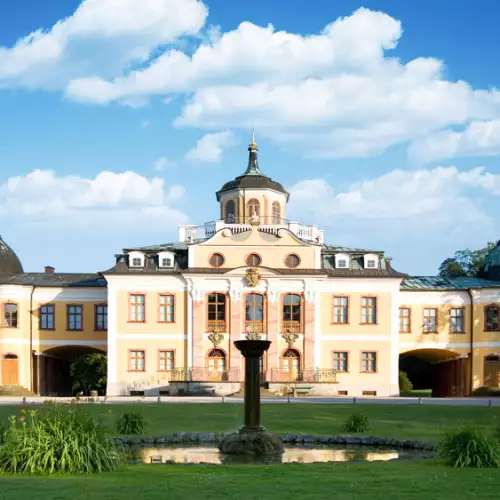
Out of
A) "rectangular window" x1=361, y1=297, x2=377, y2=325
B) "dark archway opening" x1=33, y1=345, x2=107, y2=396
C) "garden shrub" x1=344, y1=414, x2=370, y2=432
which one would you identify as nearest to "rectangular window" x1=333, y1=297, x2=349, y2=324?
"rectangular window" x1=361, y1=297, x2=377, y2=325

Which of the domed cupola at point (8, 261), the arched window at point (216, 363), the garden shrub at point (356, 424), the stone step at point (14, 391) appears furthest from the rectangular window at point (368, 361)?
the garden shrub at point (356, 424)

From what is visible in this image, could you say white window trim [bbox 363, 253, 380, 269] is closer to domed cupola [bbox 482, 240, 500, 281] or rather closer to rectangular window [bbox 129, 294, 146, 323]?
domed cupola [bbox 482, 240, 500, 281]

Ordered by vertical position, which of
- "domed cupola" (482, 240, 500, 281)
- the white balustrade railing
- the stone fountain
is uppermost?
the white balustrade railing

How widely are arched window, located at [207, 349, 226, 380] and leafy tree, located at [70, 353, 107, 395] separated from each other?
43.9 feet

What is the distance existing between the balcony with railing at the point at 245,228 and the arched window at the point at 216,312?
3579 millimetres

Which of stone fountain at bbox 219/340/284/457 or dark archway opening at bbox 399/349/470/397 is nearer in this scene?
stone fountain at bbox 219/340/284/457

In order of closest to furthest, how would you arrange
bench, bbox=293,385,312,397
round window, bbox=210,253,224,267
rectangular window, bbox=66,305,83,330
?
bench, bbox=293,385,312,397 < round window, bbox=210,253,224,267 < rectangular window, bbox=66,305,83,330

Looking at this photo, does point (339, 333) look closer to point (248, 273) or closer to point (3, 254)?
point (248, 273)

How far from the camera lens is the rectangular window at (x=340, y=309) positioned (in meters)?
52.1

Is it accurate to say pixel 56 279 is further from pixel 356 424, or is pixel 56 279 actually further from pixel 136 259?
pixel 356 424

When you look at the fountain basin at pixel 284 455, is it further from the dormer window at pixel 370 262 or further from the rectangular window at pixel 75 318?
the rectangular window at pixel 75 318

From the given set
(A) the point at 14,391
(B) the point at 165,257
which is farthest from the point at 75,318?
(B) the point at 165,257

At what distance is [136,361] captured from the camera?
51.8 metres

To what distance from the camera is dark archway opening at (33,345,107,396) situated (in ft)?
177
